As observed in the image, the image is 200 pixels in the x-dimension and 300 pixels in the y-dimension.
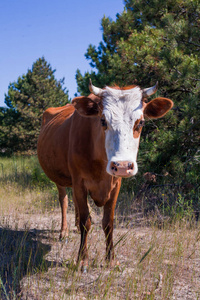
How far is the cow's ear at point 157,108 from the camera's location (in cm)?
303

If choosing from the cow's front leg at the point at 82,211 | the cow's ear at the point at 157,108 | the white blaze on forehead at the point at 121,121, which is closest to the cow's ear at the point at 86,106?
the white blaze on forehead at the point at 121,121

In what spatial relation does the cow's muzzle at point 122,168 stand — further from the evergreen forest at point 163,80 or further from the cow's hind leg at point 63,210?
the cow's hind leg at point 63,210

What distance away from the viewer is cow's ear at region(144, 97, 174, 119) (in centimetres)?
303

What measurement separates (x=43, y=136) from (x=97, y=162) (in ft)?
6.04

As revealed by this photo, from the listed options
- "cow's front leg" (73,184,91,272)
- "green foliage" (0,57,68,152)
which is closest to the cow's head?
"cow's front leg" (73,184,91,272)

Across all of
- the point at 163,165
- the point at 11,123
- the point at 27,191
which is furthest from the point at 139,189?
the point at 11,123

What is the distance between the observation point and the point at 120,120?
99.0 inches

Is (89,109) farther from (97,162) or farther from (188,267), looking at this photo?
(188,267)

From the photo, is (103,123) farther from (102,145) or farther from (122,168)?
(122,168)

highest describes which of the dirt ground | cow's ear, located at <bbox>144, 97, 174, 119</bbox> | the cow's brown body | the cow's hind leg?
cow's ear, located at <bbox>144, 97, 174, 119</bbox>

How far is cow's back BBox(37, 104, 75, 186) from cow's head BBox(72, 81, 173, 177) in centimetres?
90

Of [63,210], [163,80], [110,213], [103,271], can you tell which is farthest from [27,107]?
[103,271]

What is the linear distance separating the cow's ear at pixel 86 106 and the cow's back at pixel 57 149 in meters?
0.80

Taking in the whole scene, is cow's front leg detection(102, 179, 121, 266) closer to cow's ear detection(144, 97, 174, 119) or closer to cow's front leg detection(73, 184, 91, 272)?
cow's front leg detection(73, 184, 91, 272)
